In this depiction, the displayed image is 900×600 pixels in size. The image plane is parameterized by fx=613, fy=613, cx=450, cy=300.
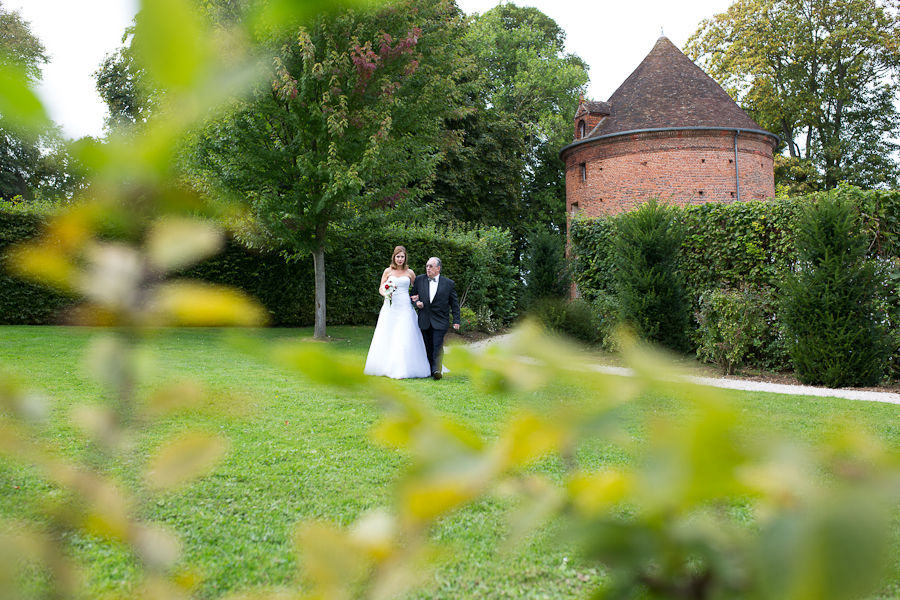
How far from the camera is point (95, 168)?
408 mm

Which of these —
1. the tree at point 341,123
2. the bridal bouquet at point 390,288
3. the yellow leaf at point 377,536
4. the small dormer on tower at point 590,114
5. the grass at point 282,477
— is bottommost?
the grass at point 282,477

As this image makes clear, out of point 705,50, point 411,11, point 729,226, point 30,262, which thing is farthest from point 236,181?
point 705,50

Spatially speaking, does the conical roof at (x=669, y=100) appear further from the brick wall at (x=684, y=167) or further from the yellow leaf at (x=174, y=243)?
the yellow leaf at (x=174, y=243)

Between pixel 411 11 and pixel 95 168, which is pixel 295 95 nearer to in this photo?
pixel 411 11

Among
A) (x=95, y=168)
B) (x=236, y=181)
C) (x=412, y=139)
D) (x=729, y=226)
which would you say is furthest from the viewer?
(x=412, y=139)

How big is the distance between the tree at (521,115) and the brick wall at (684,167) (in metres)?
3.57

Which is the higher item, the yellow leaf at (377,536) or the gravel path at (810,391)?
the yellow leaf at (377,536)

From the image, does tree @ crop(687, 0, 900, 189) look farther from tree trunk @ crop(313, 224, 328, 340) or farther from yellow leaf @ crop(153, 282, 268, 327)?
yellow leaf @ crop(153, 282, 268, 327)

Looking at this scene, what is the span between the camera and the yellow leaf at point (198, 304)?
17.3 inches

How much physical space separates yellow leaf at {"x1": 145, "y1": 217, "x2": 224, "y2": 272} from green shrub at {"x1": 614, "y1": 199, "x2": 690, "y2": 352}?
9940mm

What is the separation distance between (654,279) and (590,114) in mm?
17427

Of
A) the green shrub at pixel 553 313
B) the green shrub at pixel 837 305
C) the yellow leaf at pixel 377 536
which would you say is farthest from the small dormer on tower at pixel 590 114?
the yellow leaf at pixel 377 536

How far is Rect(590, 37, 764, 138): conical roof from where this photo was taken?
78.5ft

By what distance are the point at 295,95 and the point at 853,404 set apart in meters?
9.53
